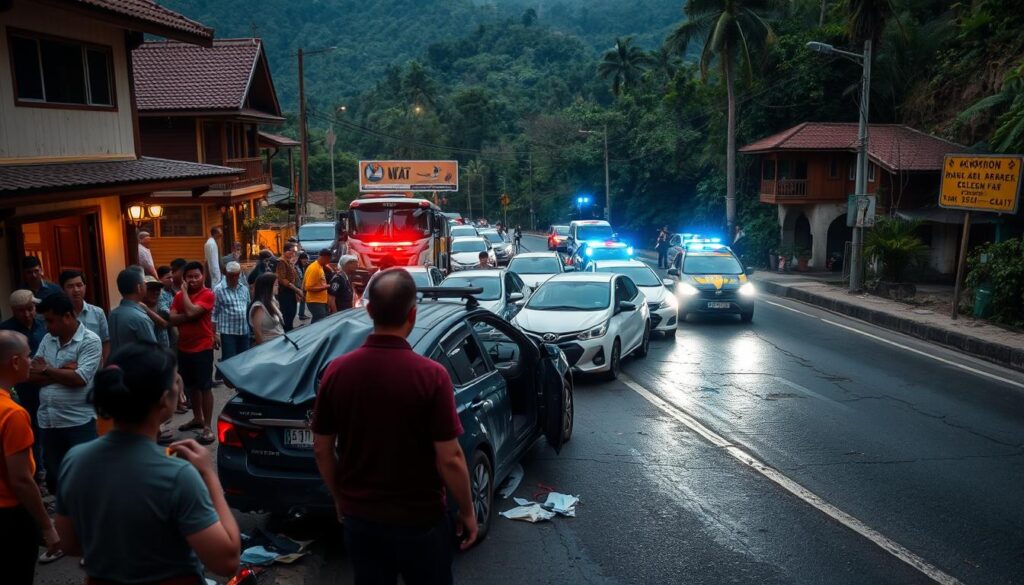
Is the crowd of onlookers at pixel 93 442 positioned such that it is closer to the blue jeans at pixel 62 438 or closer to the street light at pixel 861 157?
the blue jeans at pixel 62 438

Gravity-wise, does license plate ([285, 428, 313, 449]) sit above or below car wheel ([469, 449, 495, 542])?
above

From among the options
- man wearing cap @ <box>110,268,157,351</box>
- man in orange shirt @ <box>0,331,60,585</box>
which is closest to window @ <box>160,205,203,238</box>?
man wearing cap @ <box>110,268,157,351</box>

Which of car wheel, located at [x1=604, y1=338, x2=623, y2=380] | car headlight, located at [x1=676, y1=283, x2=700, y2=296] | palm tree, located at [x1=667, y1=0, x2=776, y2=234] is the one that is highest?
palm tree, located at [x1=667, y1=0, x2=776, y2=234]

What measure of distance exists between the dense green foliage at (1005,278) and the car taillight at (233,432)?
16.9 metres

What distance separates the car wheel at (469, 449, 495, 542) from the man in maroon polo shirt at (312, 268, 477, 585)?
247 centimetres

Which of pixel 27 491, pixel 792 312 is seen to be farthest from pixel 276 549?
pixel 792 312

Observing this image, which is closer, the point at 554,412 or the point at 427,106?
the point at 554,412

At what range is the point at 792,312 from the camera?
71.4ft

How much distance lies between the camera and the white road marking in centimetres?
583

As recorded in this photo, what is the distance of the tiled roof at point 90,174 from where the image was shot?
31.7 ft

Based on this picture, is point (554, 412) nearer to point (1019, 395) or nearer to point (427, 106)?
point (1019, 395)

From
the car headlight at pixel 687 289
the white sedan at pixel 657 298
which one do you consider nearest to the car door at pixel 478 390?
the white sedan at pixel 657 298

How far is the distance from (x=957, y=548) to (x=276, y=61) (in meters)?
119

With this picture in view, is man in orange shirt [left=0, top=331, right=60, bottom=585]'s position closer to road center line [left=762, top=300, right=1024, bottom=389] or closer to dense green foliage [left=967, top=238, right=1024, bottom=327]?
road center line [left=762, top=300, right=1024, bottom=389]
